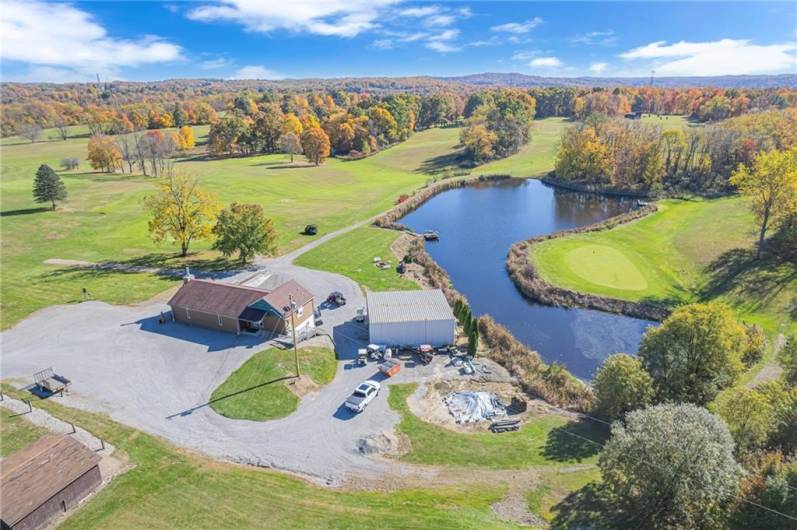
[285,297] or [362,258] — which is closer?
[285,297]

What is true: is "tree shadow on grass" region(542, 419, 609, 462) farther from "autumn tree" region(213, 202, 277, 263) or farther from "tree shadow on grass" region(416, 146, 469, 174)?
"tree shadow on grass" region(416, 146, 469, 174)

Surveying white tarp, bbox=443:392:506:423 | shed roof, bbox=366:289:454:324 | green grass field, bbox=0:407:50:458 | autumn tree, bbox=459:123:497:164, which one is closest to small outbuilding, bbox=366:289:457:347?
shed roof, bbox=366:289:454:324

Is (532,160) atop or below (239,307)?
atop

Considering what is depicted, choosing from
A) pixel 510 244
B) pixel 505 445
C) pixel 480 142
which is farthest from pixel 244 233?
pixel 480 142

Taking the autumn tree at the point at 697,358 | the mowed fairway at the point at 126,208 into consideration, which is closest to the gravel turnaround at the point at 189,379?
the mowed fairway at the point at 126,208

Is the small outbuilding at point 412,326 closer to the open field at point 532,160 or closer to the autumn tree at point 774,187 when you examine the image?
the autumn tree at point 774,187

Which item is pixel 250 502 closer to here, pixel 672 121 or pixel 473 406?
pixel 473 406
